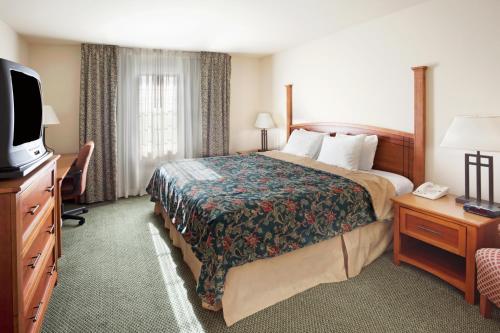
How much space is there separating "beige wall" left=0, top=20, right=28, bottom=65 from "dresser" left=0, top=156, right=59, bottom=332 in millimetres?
2261

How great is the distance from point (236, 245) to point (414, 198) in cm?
164

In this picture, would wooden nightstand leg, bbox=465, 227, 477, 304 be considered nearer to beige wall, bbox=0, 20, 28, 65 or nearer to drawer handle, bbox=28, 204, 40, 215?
drawer handle, bbox=28, 204, 40, 215

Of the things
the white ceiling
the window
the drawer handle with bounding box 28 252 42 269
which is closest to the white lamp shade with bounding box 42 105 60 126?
the white ceiling

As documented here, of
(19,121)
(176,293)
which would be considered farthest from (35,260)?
(176,293)

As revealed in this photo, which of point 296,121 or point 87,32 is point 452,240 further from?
point 87,32

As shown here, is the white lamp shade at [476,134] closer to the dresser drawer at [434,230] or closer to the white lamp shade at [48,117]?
the dresser drawer at [434,230]

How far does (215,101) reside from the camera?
5.21 m

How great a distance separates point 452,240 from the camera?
216 cm

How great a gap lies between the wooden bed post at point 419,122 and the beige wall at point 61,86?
14.7 ft

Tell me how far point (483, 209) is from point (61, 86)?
204 inches

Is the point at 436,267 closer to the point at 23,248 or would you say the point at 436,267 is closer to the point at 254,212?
the point at 254,212

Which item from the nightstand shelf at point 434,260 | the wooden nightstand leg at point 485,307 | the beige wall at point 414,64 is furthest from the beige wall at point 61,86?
the wooden nightstand leg at point 485,307

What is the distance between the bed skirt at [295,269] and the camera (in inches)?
78.9

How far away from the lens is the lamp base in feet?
6.86
